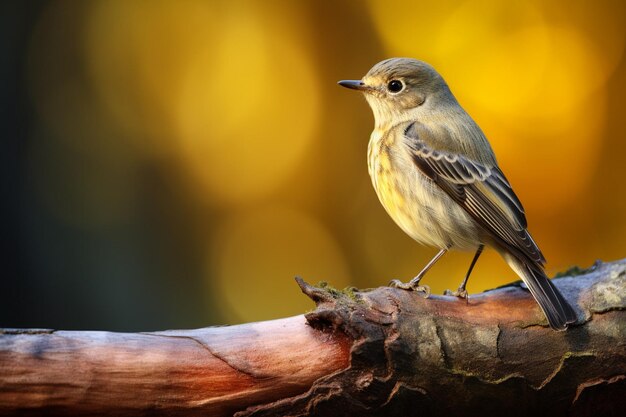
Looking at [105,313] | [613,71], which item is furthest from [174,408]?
[613,71]

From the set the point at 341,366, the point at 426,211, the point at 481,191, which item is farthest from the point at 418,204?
the point at 341,366

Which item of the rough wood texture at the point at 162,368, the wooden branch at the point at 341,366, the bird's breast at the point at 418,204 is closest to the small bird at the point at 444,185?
the bird's breast at the point at 418,204

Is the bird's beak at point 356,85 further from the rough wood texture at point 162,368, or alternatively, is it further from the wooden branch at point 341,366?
the rough wood texture at point 162,368

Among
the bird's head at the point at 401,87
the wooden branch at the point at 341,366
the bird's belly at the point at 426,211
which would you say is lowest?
the wooden branch at the point at 341,366

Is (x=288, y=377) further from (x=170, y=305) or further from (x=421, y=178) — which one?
(x=170, y=305)

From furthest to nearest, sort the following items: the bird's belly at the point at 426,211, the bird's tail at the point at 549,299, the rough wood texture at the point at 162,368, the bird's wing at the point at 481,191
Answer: the bird's belly at the point at 426,211 < the bird's wing at the point at 481,191 < the bird's tail at the point at 549,299 < the rough wood texture at the point at 162,368

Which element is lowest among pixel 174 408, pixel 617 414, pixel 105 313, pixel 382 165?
pixel 617 414

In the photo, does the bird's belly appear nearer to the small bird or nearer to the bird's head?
the small bird

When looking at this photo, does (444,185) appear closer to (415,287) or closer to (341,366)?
(415,287)
